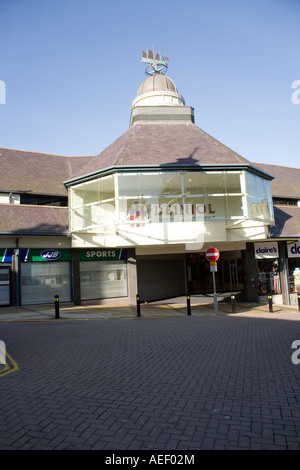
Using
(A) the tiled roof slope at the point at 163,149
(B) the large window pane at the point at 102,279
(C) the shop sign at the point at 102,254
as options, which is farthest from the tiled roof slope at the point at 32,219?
(A) the tiled roof slope at the point at 163,149

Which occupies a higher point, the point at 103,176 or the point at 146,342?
the point at 103,176

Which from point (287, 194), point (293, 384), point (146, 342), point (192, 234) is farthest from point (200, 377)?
point (287, 194)

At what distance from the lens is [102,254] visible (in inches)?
815

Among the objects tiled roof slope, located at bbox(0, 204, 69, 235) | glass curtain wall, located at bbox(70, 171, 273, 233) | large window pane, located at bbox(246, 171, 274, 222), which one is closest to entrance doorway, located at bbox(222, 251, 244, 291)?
large window pane, located at bbox(246, 171, 274, 222)

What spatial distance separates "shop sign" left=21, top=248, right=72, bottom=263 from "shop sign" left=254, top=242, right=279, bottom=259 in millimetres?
11477

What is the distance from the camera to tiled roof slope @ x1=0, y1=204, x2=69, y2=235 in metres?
18.0

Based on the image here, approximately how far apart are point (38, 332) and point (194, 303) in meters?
12.7

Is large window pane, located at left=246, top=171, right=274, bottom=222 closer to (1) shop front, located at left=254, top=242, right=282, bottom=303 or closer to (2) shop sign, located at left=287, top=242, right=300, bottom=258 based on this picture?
(1) shop front, located at left=254, top=242, right=282, bottom=303

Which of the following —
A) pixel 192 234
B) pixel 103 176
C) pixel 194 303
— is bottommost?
pixel 194 303

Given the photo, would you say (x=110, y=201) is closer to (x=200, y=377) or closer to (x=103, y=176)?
(x=103, y=176)

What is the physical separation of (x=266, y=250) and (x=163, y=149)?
9.21m

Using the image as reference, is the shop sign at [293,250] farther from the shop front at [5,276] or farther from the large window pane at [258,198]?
the shop front at [5,276]

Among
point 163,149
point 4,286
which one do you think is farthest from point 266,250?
point 4,286
